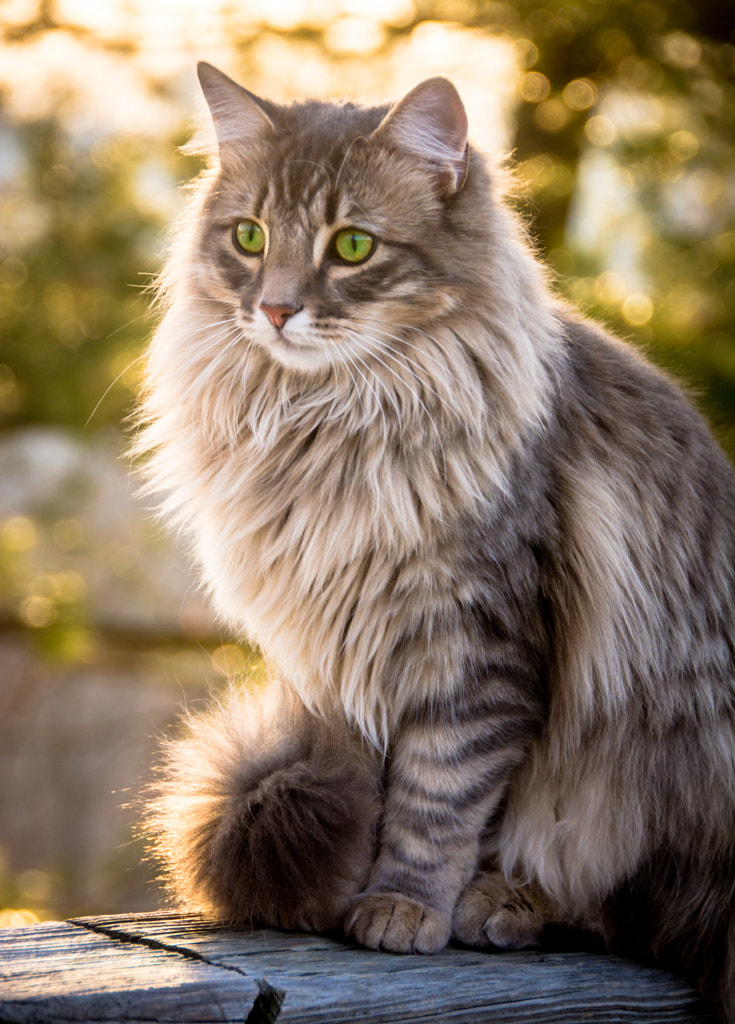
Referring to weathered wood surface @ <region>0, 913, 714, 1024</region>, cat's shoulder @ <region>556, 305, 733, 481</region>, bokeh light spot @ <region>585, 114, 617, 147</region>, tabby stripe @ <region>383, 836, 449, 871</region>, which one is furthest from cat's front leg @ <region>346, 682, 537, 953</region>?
bokeh light spot @ <region>585, 114, 617, 147</region>

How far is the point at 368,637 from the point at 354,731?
0.20m

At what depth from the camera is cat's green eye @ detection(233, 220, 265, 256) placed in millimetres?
1545

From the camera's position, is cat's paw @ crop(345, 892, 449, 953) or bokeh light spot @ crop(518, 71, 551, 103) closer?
cat's paw @ crop(345, 892, 449, 953)

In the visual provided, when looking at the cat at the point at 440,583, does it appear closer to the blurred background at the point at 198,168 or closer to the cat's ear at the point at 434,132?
the cat's ear at the point at 434,132

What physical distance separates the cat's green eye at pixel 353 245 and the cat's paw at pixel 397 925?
0.96m

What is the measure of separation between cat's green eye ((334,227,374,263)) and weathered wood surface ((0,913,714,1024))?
3.26 ft

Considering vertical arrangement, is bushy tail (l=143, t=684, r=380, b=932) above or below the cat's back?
below

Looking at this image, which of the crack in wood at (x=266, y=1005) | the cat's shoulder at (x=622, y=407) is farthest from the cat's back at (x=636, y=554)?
the crack in wood at (x=266, y=1005)

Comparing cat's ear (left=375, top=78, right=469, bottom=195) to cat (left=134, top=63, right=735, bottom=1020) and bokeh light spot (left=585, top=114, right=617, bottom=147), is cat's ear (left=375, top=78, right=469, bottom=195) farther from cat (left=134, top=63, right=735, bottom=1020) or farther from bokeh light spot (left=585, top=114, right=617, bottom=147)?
bokeh light spot (left=585, top=114, right=617, bottom=147)

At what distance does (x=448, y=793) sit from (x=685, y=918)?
39 centimetres

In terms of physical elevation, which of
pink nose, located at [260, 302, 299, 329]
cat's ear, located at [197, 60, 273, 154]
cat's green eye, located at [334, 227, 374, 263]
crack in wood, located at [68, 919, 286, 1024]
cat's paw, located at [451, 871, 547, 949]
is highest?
cat's ear, located at [197, 60, 273, 154]

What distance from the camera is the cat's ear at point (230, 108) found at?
161cm

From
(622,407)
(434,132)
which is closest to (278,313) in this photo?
(434,132)

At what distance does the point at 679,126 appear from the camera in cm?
261
